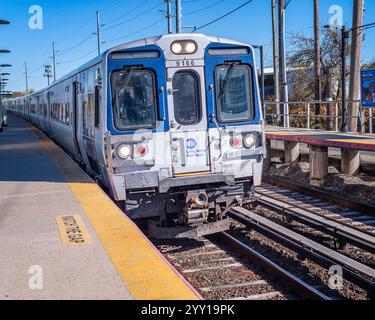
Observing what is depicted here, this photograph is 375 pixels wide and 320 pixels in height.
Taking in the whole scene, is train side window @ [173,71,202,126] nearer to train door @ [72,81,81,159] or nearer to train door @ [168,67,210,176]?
train door @ [168,67,210,176]

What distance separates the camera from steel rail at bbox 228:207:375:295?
622cm

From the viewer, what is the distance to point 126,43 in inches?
318

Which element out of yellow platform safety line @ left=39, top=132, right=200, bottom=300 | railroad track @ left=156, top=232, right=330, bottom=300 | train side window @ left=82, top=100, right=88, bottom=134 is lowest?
railroad track @ left=156, top=232, right=330, bottom=300

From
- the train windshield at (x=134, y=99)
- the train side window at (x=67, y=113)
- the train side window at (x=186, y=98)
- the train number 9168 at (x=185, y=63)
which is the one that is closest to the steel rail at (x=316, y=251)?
the train side window at (x=186, y=98)

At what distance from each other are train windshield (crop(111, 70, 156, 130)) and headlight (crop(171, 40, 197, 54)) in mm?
533

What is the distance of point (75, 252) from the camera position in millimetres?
5539

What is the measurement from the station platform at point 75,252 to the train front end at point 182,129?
0.82 metres

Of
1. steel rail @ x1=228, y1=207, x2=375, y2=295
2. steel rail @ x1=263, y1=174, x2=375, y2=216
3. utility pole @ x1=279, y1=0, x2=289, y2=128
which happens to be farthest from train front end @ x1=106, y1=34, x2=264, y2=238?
utility pole @ x1=279, y1=0, x2=289, y2=128

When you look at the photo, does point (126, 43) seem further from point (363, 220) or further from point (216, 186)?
point (363, 220)

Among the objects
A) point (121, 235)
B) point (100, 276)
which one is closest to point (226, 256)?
point (121, 235)

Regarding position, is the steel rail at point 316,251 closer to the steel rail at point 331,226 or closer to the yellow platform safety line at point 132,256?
the steel rail at point 331,226

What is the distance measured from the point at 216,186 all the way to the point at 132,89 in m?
1.95

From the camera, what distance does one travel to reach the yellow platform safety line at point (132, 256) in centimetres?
439

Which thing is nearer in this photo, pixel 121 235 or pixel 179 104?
pixel 121 235
